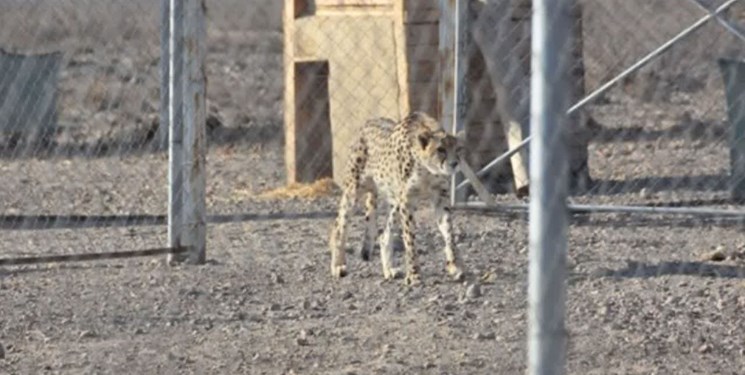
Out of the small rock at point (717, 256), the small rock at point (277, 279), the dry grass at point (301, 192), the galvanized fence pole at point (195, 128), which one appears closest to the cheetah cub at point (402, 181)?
the small rock at point (277, 279)

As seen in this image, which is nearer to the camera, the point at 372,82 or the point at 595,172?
the point at 372,82

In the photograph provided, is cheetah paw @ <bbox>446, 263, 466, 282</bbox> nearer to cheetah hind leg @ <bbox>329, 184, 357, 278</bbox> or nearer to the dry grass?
cheetah hind leg @ <bbox>329, 184, 357, 278</bbox>

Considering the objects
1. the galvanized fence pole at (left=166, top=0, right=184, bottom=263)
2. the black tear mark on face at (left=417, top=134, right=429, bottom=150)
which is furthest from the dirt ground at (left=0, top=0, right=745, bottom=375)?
the black tear mark on face at (left=417, top=134, right=429, bottom=150)

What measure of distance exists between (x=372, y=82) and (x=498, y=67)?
1.24m

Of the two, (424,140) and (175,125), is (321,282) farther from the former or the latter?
(175,125)

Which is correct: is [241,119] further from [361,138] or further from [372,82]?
[361,138]

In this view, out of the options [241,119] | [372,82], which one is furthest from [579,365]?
[241,119]

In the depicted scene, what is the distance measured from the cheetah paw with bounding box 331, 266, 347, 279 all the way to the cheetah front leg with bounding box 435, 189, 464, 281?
52cm

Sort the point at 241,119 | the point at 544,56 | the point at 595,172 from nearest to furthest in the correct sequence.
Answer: the point at 544,56
the point at 595,172
the point at 241,119

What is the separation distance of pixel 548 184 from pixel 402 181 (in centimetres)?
625

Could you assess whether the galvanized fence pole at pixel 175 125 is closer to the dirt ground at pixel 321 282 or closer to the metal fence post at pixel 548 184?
the dirt ground at pixel 321 282

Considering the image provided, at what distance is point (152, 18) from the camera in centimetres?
2745

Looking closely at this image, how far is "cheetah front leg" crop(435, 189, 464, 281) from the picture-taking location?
32.6 feet

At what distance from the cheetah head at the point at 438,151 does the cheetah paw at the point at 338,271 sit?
67 centimetres
